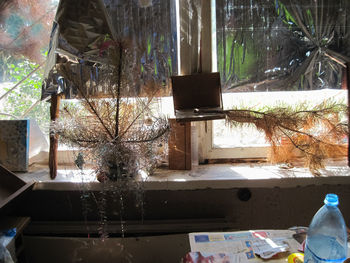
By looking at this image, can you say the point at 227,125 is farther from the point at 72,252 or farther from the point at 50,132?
the point at 72,252

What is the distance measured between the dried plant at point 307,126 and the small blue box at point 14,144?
0.93m

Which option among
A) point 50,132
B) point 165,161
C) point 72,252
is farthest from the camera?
point 165,161

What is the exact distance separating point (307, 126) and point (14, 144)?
4.31 ft

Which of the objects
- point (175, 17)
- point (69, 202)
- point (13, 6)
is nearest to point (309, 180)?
point (175, 17)

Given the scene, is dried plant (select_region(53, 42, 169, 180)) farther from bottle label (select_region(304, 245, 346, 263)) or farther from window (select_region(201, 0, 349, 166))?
bottle label (select_region(304, 245, 346, 263))

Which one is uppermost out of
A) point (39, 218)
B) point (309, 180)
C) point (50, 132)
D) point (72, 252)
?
point (50, 132)

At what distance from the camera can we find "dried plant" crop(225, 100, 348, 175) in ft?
3.70

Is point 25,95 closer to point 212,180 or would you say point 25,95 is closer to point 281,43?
point 212,180

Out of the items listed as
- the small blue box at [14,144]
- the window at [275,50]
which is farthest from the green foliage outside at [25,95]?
the window at [275,50]

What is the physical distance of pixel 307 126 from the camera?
116 centimetres

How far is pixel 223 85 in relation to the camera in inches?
50.0

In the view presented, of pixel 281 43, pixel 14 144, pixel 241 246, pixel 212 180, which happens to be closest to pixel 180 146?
pixel 212 180

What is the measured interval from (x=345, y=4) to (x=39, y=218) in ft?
5.64

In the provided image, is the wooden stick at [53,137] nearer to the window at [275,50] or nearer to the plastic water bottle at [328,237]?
the window at [275,50]
